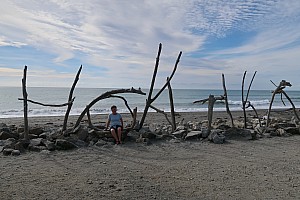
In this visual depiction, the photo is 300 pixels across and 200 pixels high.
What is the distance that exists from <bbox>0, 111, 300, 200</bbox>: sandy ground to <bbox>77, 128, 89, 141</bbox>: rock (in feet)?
2.67

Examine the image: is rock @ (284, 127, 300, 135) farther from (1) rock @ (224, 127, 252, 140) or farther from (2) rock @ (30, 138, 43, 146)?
(2) rock @ (30, 138, 43, 146)

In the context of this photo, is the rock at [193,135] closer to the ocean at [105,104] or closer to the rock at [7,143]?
the ocean at [105,104]

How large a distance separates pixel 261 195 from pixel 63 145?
17.2 feet

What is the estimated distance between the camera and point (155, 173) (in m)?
6.25

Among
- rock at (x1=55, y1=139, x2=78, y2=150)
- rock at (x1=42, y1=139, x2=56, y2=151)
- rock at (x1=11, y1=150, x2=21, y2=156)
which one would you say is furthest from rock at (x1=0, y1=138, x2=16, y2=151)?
rock at (x1=55, y1=139, x2=78, y2=150)

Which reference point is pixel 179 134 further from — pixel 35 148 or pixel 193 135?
pixel 35 148

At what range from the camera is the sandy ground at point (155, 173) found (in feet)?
16.8

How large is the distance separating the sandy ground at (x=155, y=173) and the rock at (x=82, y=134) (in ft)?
A: 2.67

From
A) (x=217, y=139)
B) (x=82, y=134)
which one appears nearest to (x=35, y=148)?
(x=82, y=134)

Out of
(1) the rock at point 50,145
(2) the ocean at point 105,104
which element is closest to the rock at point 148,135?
(1) the rock at point 50,145

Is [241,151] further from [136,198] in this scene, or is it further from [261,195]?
[136,198]

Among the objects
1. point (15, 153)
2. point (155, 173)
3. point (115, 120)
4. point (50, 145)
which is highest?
point (115, 120)

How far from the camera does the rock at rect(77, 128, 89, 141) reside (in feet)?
29.7

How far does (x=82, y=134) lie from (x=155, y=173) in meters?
3.59
